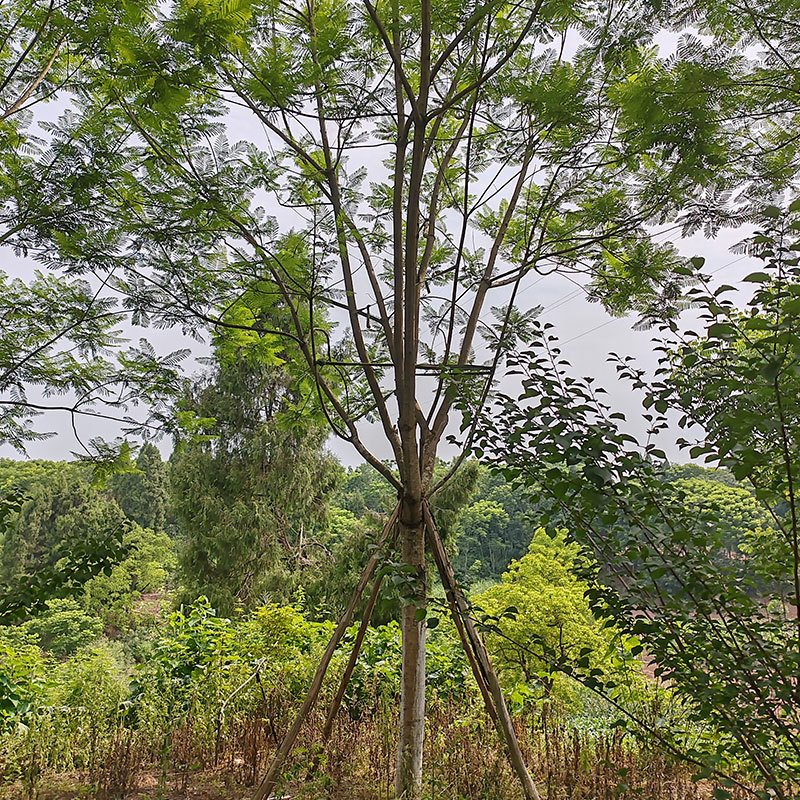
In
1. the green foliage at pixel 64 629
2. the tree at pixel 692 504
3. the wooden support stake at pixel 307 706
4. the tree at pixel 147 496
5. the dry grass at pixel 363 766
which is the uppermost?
the tree at pixel 147 496

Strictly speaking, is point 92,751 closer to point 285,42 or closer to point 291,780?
point 291,780

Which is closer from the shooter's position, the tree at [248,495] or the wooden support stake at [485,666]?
the wooden support stake at [485,666]

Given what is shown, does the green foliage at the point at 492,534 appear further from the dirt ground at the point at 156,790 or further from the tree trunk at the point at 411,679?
the tree trunk at the point at 411,679

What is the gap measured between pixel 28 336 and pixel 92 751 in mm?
1911

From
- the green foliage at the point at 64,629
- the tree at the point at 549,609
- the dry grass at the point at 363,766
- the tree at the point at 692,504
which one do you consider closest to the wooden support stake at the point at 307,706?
the dry grass at the point at 363,766

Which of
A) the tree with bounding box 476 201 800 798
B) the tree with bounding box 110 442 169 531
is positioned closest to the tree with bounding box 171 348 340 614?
the tree with bounding box 110 442 169 531

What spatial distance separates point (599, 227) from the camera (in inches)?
89.0

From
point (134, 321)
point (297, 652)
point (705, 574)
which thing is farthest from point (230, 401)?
point (705, 574)

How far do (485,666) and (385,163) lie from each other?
6.53 feet

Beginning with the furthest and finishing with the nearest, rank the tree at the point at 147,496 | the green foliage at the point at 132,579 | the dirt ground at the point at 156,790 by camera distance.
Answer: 1. the tree at the point at 147,496
2. the green foliage at the point at 132,579
3. the dirt ground at the point at 156,790

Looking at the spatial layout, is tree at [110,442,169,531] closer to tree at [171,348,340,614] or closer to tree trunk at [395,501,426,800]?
tree at [171,348,340,614]

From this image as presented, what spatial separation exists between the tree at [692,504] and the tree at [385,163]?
27 cm

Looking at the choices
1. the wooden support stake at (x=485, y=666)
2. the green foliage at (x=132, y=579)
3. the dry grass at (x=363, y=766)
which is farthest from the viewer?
the green foliage at (x=132, y=579)

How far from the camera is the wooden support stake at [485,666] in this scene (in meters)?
1.91
